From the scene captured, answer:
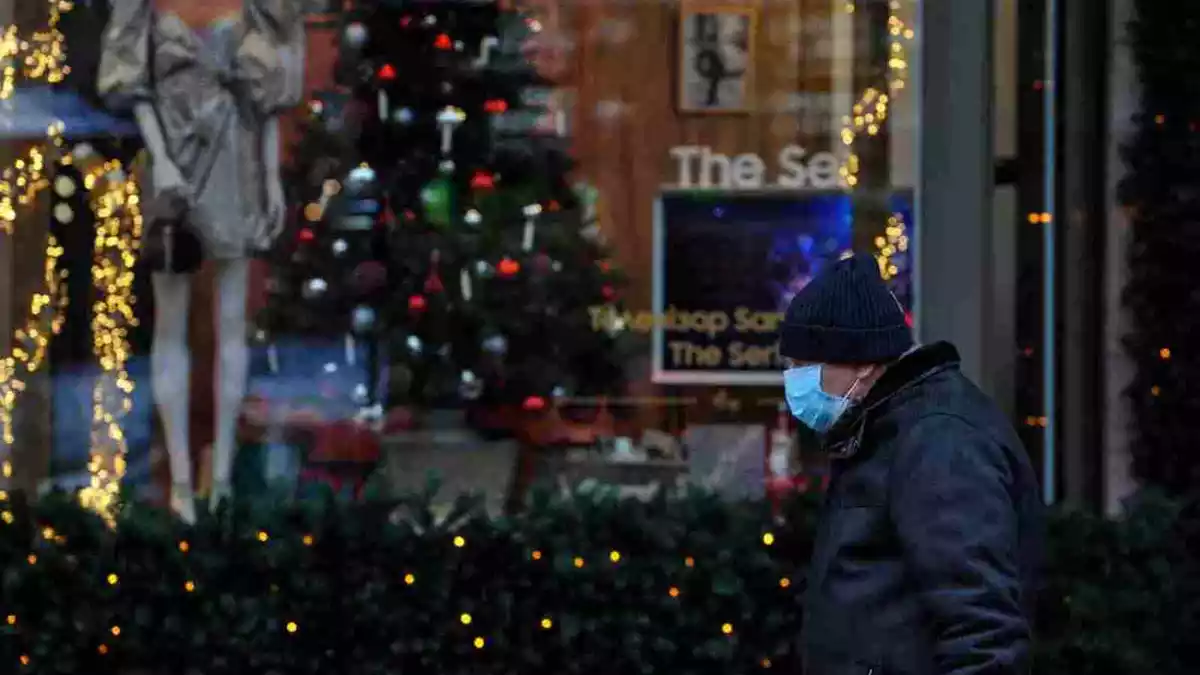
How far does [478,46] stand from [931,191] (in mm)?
2148

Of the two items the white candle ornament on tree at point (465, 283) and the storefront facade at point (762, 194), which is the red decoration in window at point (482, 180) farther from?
the white candle ornament on tree at point (465, 283)

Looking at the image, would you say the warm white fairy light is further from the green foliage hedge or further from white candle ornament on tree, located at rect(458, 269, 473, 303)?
the green foliage hedge

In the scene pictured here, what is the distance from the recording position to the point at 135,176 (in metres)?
5.97

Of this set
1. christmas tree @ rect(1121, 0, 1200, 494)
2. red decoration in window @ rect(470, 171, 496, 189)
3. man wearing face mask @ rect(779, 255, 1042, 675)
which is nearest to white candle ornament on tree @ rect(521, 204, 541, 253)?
red decoration in window @ rect(470, 171, 496, 189)

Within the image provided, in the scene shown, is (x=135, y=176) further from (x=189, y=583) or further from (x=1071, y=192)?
(x=1071, y=192)

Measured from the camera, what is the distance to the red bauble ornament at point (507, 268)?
19.4ft

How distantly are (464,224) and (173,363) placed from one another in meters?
1.38

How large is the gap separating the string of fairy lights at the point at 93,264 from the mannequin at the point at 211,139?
152mm

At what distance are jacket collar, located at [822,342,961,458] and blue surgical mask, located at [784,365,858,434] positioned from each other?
52mm

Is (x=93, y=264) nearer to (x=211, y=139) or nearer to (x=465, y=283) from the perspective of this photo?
(x=211, y=139)

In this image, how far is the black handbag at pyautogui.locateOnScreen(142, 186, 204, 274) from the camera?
5.87m

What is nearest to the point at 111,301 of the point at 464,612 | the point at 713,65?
the point at 464,612

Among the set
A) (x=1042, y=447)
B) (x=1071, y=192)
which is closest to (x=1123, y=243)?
(x=1071, y=192)

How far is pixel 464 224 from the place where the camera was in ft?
19.6
